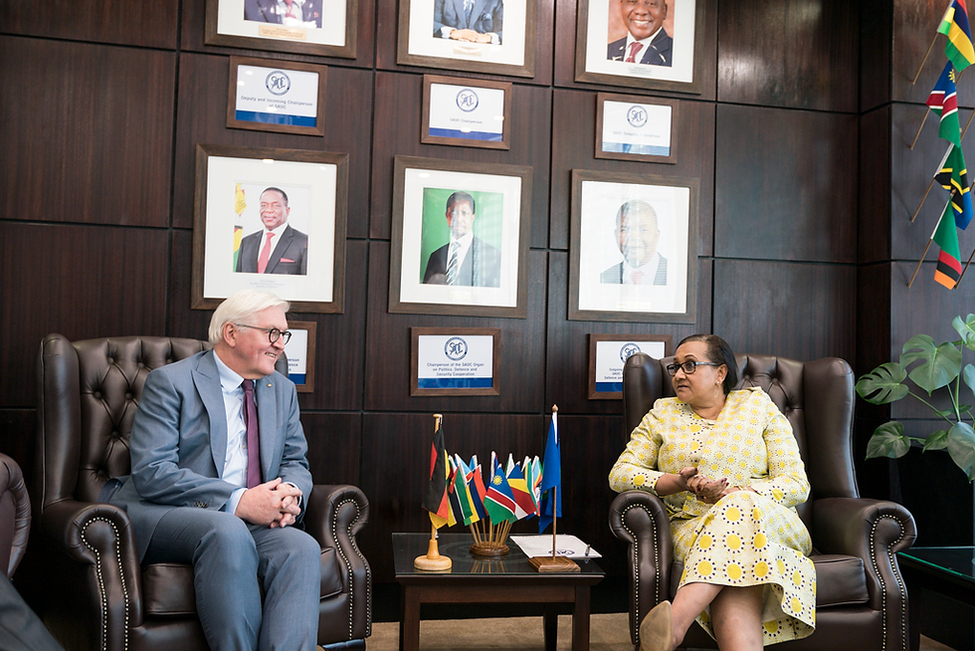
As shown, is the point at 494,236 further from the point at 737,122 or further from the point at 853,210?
the point at 853,210

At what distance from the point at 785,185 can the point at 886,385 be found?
1.13 meters

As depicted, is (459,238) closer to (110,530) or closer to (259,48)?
(259,48)

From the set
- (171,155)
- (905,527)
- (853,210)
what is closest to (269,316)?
(171,155)

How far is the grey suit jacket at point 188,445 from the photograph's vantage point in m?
2.48

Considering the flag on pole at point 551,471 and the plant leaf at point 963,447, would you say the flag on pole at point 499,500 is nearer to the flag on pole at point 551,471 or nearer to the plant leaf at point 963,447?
the flag on pole at point 551,471

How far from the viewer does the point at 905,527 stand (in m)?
2.77

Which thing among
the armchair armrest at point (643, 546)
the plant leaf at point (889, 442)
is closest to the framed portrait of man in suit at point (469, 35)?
the armchair armrest at point (643, 546)

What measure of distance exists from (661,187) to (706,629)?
2.12 metres

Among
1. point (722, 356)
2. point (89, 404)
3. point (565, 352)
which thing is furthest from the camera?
point (565, 352)

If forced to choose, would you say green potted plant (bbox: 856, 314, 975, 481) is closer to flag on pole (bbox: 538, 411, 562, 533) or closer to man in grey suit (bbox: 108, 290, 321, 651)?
flag on pole (bbox: 538, 411, 562, 533)

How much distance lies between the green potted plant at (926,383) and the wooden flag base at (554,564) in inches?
67.7

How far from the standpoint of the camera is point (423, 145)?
3.65 meters

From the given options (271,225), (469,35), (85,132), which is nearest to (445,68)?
(469,35)

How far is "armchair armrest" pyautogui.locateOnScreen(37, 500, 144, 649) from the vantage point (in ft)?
7.16
